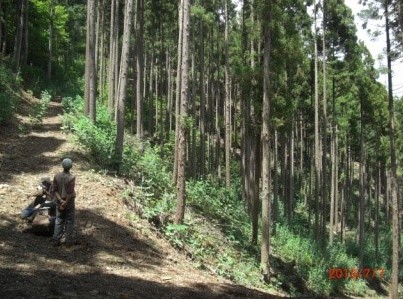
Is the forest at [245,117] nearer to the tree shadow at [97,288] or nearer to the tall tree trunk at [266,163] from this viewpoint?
the tall tree trunk at [266,163]

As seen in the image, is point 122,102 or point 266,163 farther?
point 122,102

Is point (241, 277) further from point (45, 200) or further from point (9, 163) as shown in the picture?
point (9, 163)

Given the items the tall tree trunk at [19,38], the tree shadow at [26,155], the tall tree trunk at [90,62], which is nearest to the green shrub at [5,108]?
the tree shadow at [26,155]

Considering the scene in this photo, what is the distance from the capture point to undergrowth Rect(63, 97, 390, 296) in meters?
12.1

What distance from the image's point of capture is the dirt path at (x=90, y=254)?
22.6 ft

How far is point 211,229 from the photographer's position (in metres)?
15.5

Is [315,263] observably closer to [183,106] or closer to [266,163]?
[266,163]

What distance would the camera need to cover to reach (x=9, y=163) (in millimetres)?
12953

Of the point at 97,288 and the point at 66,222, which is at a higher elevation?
the point at 66,222

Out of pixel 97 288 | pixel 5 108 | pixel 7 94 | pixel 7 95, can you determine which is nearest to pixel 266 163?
pixel 97 288

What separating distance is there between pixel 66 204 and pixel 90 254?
3.73 feet

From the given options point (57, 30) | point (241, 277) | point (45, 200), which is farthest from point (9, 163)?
point (57, 30)
